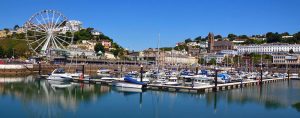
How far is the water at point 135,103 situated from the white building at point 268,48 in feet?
317

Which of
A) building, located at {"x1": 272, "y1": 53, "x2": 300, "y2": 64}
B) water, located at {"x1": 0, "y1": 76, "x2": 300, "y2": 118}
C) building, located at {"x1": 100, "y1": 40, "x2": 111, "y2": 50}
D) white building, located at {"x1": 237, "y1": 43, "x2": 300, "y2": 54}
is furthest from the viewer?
white building, located at {"x1": 237, "y1": 43, "x2": 300, "y2": 54}

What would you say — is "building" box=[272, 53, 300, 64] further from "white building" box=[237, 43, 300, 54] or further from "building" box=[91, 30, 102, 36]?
"building" box=[91, 30, 102, 36]

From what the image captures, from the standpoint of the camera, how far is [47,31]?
69312 millimetres

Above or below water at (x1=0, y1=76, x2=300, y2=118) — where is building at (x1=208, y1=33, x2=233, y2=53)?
above

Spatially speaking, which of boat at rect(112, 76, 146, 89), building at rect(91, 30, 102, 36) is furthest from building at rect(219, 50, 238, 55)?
boat at rect(112, 76, 146, 89)

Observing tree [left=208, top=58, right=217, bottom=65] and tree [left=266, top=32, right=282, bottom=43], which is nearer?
tree [left=208, top=58, right=217, bottom=65]

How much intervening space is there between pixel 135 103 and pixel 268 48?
368 feet

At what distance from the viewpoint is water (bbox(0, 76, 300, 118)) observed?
25812 millimetres

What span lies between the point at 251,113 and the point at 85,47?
8629 centimetres

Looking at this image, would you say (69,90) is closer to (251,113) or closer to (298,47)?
(251,113)

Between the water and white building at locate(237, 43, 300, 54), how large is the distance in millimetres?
96636

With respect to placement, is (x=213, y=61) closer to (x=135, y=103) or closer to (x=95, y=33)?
(x=95, y=33)

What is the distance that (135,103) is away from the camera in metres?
30.2

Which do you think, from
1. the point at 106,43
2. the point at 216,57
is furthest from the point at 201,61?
the point at 106,43
